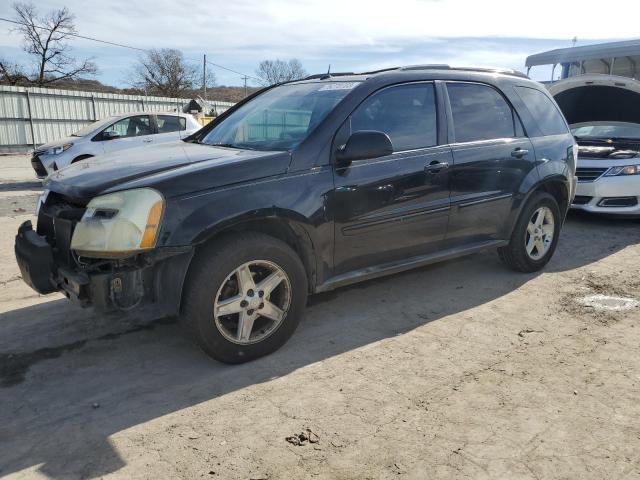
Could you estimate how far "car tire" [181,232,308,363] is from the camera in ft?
10.2

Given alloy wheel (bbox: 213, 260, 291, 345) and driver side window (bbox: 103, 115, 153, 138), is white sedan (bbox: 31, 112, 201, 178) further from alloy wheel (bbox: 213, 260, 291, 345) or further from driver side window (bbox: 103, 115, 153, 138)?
alloy wheel (bbox: 213, 260, 291, 345)

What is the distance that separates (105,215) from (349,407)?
1.75 meters

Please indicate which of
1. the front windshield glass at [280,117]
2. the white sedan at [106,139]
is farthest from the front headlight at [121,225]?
the white sedan at [106,139]

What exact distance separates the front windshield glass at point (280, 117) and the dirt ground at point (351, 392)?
1.42 m

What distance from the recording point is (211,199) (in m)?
3.13

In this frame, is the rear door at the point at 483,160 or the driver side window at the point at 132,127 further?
the driver side window at the point at 132,127

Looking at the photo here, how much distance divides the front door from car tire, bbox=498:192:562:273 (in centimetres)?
109

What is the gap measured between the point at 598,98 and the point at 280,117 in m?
8.19

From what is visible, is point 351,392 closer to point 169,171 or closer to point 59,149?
point 169,171

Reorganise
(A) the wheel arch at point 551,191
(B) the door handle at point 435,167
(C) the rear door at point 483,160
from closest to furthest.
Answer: (B) the door handle at point 435,167
(C) the rear door at point 483,160
(A) the wheel arch at point 551,191

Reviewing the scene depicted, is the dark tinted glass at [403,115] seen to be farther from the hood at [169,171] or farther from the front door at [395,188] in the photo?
the hood at [169,171]

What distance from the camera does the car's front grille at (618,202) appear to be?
24.1 ft

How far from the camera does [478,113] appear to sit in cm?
462

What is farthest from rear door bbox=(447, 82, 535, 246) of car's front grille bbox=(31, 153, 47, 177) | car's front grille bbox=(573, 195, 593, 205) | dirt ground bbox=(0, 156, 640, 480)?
car's front grille bbox=(31, 153, 47, 177)
